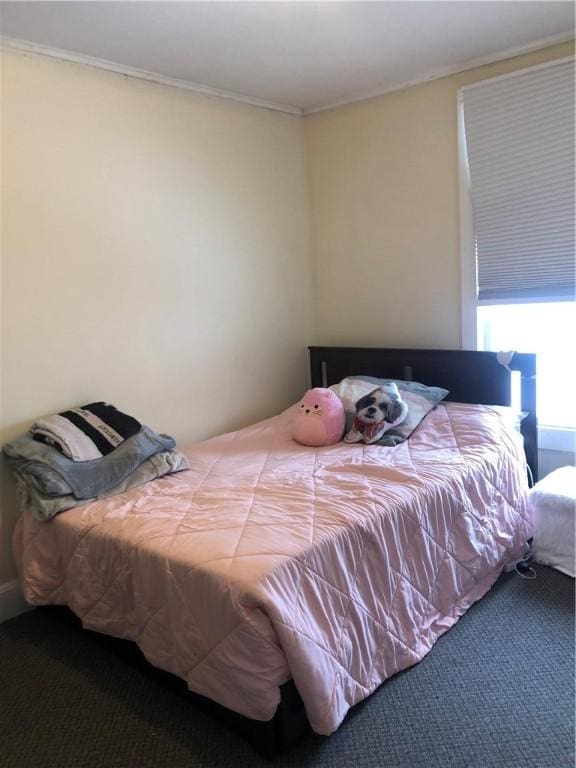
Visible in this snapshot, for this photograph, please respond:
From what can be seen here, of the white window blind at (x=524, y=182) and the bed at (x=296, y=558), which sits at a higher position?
the white window blind at (x=524, y=182)

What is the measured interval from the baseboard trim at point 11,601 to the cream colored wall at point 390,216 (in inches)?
86.5

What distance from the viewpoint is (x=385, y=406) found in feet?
9.36

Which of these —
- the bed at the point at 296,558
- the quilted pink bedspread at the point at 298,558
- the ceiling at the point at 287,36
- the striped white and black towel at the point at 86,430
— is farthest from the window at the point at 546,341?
the striped white and black towel at the point at 86,430

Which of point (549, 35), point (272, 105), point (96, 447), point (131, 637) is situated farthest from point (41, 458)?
point (549, 35)

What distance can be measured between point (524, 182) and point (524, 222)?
0.61ft

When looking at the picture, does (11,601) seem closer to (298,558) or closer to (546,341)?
(298,558)

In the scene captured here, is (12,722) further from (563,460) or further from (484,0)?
(484,0)

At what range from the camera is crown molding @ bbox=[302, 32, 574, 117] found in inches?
107

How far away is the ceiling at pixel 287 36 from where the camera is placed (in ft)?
7.43

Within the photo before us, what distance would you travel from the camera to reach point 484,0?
231 centimetres

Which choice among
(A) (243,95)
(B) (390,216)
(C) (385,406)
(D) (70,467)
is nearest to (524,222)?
(B) (390,216)

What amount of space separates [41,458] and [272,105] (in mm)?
2336

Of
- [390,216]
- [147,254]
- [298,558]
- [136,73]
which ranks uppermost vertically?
[136,73]

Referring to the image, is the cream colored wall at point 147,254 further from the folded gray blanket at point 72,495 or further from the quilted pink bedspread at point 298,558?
the quilted pink bedspread at point 298,558
